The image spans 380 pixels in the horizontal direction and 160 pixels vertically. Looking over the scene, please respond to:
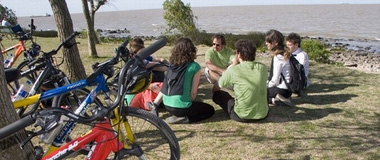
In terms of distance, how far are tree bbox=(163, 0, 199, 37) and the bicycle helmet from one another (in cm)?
1471

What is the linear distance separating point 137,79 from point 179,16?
14.9m

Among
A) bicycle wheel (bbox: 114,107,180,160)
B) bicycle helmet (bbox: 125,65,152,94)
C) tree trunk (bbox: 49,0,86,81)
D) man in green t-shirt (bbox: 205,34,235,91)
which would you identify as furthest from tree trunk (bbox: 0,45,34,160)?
man in green t-shirt (bbox: 205,34,235,91)

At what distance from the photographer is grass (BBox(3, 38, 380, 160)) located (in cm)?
374

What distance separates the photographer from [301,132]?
4.32m

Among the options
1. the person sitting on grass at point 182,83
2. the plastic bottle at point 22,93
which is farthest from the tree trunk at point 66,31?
the person sitting on grass at point 182,83

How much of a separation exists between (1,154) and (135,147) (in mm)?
938

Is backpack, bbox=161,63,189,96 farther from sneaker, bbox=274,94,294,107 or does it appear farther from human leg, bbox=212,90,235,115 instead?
sneaker, bbox=274,94,294,107

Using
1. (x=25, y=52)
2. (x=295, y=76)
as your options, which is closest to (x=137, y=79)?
(x=25, y=52)

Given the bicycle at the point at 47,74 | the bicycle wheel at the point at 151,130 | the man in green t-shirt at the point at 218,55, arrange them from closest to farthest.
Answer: the bicycle wheel at the point at 151,130
the bicycle at the point at 47,74
the man in green t-shirt at the point at 218,55

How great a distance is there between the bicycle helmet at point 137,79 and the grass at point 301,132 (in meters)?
1.59

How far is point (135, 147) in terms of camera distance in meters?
2.68

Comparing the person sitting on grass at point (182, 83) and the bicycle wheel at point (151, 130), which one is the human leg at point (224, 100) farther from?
the bicycle wheel at point (151, 130)

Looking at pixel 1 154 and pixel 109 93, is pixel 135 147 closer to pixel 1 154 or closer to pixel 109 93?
→ pixel 109 93

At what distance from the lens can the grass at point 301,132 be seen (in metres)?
3.74
